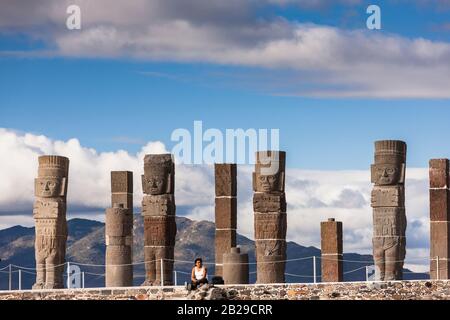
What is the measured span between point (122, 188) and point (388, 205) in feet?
24.6

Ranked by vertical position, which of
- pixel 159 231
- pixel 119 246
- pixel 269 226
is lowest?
pixel 119 246

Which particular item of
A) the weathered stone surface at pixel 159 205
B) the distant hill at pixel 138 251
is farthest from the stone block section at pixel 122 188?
the distant hill at pixel 138 251

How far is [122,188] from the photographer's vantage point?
35875mm

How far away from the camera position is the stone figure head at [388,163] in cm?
3228

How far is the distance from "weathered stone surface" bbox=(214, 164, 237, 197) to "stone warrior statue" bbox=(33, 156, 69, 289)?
3881 mm

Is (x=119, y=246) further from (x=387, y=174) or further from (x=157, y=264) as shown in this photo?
(x=387, y=174)

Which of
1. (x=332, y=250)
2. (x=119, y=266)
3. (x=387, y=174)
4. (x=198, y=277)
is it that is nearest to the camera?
(x=198, y=277)

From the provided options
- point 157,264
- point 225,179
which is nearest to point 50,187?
point 157,264

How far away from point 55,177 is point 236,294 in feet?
22.1

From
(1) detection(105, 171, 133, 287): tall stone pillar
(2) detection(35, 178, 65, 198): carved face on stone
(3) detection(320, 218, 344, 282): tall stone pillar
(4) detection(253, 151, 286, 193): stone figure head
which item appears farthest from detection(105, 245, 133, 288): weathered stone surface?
(3) detection(320, 218, 344, 282): tall stone pillar

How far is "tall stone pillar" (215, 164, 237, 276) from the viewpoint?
34031 mm

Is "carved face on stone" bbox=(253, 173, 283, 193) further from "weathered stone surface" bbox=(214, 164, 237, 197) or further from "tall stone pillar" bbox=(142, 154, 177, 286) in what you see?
"tall stone pillar" bbox=(142, 154, 177, 286)
